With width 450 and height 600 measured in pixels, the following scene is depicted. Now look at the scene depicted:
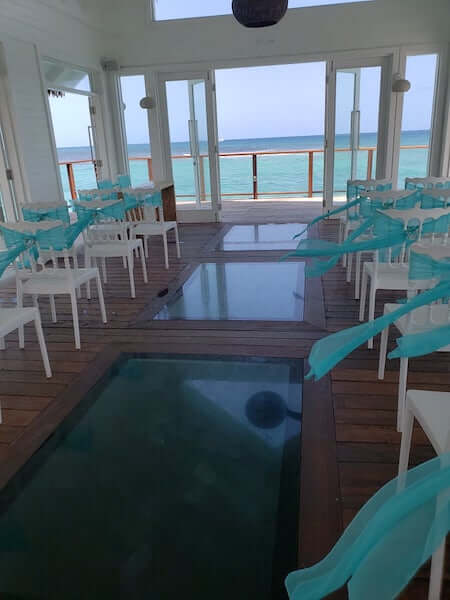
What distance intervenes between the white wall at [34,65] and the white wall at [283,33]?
1.08m

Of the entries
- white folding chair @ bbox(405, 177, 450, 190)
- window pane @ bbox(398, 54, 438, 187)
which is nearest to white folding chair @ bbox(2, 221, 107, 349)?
white folding chair @ bbox(405, 177, 450, 190)

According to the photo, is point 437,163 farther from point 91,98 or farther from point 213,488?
point 213,488

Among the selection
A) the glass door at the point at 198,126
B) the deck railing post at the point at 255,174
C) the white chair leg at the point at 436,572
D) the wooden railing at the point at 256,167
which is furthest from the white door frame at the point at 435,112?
the white chair leg at the point at 436,572

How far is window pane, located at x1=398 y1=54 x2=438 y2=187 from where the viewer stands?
6.56m

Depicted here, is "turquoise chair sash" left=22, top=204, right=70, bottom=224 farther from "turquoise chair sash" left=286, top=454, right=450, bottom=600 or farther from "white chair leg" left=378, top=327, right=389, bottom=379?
"turquoise chair sash" left=286, top=454, right=450, bottom=600

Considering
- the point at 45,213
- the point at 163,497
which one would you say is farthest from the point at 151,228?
the point at 163,497

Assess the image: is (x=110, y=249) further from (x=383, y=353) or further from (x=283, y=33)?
(x=283, y=33)

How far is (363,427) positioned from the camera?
6.86 feet

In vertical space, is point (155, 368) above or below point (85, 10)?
below

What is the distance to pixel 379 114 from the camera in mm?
6926

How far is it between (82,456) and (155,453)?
1.04 feet

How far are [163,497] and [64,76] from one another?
19.5 feet

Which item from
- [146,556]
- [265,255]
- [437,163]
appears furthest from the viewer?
[437,163]

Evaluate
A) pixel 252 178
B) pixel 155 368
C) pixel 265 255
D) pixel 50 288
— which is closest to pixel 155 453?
pixel 155 368
